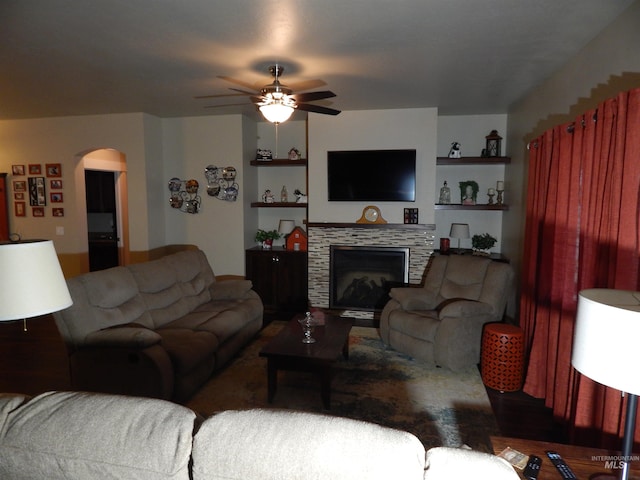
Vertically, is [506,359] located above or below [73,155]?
below

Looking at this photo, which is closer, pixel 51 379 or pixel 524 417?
pixel 524 417

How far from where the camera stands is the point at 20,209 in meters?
5.77

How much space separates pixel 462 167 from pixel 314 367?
3896mm

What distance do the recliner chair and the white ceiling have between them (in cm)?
189

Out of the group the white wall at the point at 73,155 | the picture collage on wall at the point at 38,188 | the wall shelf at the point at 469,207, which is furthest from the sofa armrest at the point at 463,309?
the picture collage on wall at the point at 38,188

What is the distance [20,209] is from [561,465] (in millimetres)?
6975

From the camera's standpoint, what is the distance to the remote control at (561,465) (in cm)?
135

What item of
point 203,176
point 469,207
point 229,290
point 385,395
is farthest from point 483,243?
point 203,176

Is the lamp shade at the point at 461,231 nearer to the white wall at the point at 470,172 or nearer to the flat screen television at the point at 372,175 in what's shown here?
the white wall at the point at 470,172

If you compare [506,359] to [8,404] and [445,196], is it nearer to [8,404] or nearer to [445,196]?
[445,196]

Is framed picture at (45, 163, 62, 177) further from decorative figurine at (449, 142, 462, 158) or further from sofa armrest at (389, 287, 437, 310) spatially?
decorative figurine at (449, 142, 462, 158)

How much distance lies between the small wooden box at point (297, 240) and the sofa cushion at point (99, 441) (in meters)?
4.43

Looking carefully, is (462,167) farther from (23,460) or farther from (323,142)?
(23,460)

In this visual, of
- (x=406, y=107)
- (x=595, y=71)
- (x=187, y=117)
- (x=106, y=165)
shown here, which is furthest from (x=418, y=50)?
(x=106, y=165)
